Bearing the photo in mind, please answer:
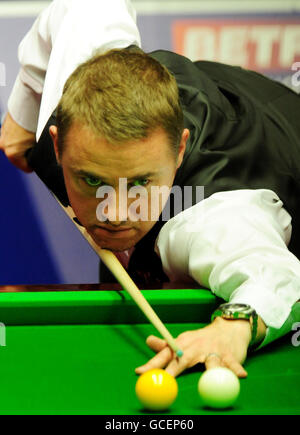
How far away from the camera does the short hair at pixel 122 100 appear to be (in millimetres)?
2260

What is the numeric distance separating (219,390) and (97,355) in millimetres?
489

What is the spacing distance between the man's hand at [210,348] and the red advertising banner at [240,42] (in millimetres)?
3135

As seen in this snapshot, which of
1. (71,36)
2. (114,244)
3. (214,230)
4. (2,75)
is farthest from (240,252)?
(2,75)

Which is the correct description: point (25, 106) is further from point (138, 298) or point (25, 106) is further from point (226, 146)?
point (138, 298)

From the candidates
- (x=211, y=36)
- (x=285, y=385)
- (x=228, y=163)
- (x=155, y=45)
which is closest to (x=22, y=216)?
(x=155, y=45)

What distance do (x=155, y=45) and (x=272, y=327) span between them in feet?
10.2

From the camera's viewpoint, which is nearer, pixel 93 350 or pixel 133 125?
pixel 93 350

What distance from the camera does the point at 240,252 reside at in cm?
233

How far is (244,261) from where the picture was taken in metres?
2.31

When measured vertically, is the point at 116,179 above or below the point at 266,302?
above

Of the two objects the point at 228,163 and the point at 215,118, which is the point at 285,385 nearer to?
the point at 228,163

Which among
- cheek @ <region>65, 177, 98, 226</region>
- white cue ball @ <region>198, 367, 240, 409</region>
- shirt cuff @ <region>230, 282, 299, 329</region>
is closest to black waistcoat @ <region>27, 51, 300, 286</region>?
cheek @ <region>65, 177, 98, 226</region>

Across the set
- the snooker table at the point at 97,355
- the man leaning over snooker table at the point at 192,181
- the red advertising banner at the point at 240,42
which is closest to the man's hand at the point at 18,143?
the man leaning over snooker table at the point at 192,181

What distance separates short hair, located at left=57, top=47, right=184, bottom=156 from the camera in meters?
2.26
